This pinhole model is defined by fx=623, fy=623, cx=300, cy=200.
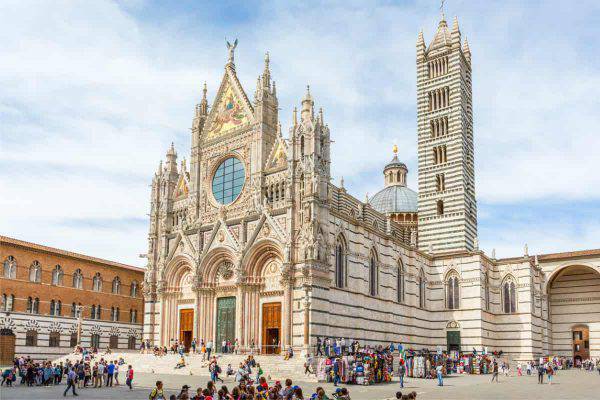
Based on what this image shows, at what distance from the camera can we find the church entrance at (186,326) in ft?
139

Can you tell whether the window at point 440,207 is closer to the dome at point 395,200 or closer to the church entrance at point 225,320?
the dome at point 395,200

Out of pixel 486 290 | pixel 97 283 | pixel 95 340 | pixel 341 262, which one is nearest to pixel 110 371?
pixel 341 262

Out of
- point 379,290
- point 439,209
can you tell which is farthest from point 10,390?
point 439,209

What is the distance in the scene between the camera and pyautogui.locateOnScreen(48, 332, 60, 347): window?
151 feet

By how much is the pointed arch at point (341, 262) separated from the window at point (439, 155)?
62.1 feet

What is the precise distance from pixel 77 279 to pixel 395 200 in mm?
32845

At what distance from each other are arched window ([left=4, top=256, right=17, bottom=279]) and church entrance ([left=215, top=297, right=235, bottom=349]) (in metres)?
15.2

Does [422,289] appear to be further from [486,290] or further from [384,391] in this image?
[384,391]

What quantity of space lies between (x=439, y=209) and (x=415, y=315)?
34.8 feet

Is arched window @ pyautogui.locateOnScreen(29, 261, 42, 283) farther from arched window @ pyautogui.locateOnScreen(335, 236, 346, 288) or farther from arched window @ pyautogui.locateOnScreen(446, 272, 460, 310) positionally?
arched window @ pyautogui.locateOnScreen(446, 272, 460, 310)

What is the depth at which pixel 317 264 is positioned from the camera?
36.1 meters

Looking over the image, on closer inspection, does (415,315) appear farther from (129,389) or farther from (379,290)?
(129,389)

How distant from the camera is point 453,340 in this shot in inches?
1977

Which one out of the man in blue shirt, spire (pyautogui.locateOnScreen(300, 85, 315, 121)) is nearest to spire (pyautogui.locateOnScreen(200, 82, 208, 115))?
spire (pyautogui.locateOnScreen(300, 85, 315, 121))
